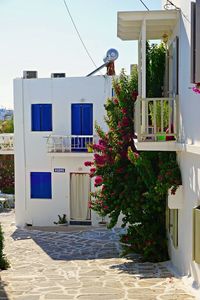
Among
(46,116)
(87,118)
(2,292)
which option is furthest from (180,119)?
(46,116)

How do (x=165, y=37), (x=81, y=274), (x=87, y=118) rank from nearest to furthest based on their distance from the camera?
(x=81, y=274), (x=165, y=37), (x=87, y=118)

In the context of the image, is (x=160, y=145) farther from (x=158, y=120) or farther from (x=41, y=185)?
(x=41, y=185)

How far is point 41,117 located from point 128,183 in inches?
389

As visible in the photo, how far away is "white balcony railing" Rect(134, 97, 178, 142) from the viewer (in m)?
9.09

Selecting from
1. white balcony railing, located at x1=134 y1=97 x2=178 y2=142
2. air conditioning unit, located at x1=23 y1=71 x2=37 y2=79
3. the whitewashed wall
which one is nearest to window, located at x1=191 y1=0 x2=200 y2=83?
the whitewashed wall

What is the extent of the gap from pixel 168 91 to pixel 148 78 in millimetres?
926

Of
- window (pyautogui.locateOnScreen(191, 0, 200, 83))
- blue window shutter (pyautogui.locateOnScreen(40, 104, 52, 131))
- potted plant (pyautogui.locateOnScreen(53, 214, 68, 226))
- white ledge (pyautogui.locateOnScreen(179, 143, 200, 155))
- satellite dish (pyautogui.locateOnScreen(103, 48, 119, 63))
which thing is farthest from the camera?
satellite dish (pyautogui.locateOnScreen(103, 48, 119, 63))

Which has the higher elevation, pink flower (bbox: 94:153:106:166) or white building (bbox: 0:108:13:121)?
white building (bbox: 0:108:13:121)

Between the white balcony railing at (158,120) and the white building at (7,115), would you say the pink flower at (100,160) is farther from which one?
the white building at (7,115)

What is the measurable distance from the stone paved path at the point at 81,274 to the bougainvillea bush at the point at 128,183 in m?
0.65

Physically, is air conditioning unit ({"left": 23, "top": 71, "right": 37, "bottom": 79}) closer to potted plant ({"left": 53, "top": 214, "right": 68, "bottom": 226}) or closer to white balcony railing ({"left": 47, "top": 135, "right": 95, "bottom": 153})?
white balcony railing ({"left": 47, "top": 135, "right": 95, "bottom": 153})

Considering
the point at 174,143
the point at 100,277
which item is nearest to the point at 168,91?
the point at 174,143

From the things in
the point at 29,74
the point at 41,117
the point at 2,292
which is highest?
the point at 29,74

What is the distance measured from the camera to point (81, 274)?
10.0 meters
